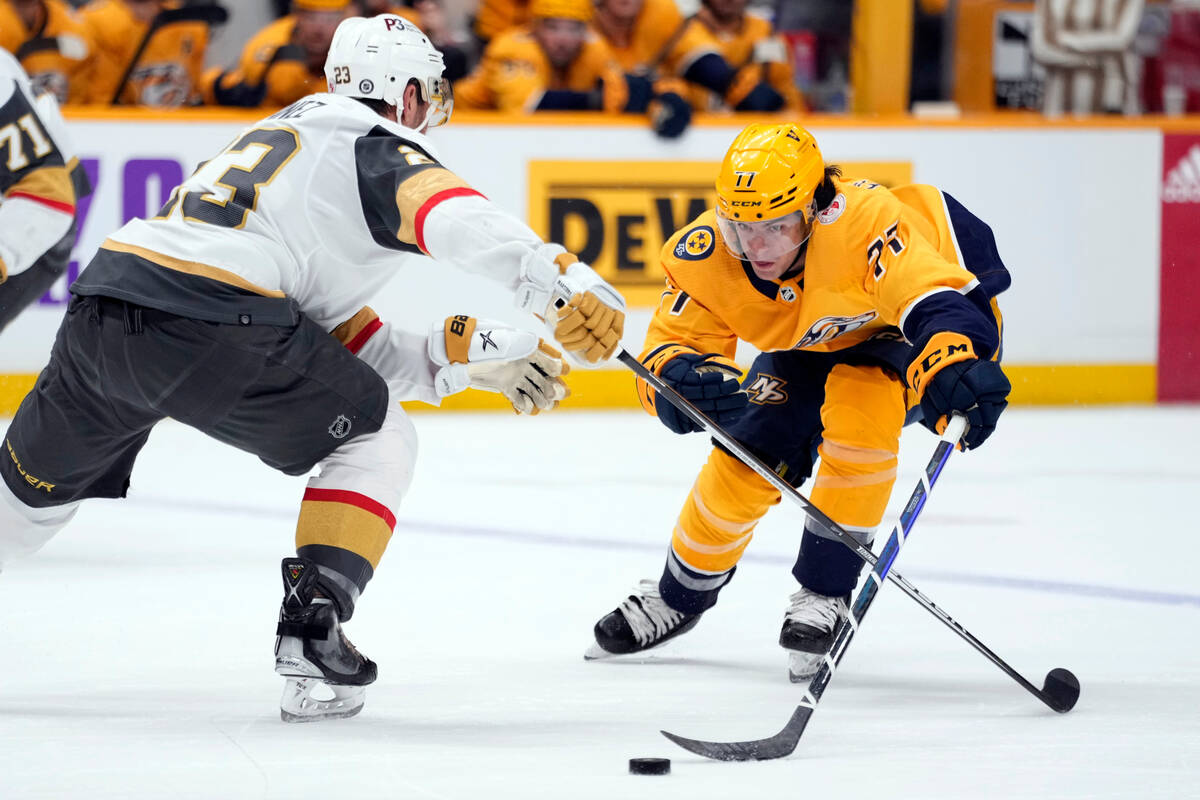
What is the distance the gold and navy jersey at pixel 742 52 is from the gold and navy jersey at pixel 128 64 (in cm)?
225

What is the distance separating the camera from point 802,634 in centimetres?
304

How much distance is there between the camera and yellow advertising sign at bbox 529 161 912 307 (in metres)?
7.11

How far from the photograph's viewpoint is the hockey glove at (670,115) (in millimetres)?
7094

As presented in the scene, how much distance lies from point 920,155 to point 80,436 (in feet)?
17.4

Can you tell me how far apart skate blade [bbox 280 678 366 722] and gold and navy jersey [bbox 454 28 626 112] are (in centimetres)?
490

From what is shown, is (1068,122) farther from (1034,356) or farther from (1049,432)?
(1049,432)

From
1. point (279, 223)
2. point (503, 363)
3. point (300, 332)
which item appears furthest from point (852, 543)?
point (279, 223)

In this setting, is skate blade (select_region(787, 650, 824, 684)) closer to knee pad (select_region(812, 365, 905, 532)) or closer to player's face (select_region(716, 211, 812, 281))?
knee pad (select_region(812, 365, 905, 532))

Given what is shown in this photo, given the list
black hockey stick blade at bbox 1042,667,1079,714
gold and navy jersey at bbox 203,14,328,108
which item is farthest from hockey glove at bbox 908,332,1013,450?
gold and navy jersey at bbox 203,14,328,108

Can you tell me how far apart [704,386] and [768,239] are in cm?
28

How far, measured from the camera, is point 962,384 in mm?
2646

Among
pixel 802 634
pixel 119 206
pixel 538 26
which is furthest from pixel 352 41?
pixel 538 26

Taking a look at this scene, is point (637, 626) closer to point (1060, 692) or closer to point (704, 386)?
point (704, 386)

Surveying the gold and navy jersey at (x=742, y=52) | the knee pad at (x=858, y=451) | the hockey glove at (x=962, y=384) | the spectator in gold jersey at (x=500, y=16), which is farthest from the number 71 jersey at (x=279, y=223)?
the spectator in gold jersey at (x=500, y=16)
